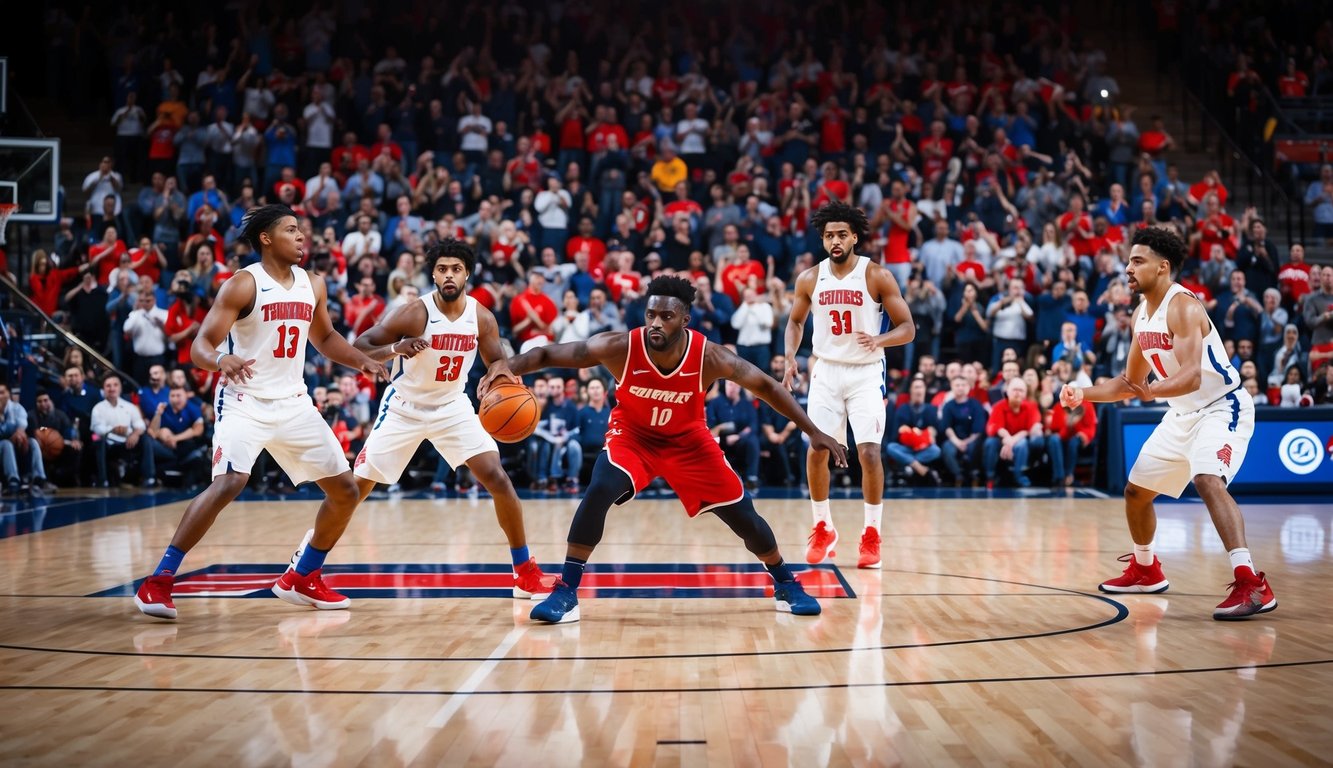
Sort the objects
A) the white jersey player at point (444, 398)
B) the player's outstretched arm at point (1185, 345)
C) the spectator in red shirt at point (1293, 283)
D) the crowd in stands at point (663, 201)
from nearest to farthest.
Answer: the player's outstretched arm at point (1185, 345) → the white jersey player at point (444, 398) → the crowd in stands at point (663, 201) → the spectator in red shirt at point (1293, 283)

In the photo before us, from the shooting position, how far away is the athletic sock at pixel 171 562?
6.17 metres

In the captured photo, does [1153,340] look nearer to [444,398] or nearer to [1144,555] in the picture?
Answer: [1144,555]

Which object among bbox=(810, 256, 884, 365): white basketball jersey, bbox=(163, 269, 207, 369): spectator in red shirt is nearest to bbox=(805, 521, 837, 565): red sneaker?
bbox=(810, 256, 884, 365): white basketball jersey

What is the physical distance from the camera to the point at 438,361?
6789 mm

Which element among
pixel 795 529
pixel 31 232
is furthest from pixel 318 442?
pixel 31 232

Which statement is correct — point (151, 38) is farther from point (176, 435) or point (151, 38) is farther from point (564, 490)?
point (564, 490)

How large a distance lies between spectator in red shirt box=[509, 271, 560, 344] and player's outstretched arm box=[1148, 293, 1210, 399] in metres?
8.66

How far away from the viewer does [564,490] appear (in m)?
13.8

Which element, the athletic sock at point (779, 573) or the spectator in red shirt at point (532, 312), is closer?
the athletic sock at point (779, 573)

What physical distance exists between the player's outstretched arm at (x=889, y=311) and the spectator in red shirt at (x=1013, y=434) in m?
6.10

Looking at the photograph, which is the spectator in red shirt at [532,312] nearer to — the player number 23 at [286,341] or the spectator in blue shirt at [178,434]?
the spectator in blue shirt at [178,434]

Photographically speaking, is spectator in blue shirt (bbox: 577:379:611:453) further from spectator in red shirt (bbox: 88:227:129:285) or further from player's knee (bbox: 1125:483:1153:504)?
player's knee (bbox: 1125:483:1153:504)

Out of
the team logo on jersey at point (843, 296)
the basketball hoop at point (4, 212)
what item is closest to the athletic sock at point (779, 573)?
the team logo on jersey at point (843, 296)

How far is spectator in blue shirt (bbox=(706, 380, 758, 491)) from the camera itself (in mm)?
13883
